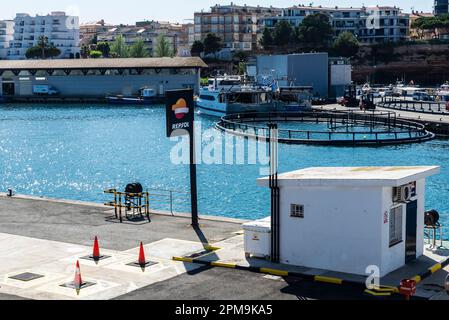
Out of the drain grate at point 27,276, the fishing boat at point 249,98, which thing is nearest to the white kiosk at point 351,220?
the drain grate at point 27,276

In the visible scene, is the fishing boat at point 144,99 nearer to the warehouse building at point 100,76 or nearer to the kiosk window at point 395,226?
the warehouse building at point 100,76

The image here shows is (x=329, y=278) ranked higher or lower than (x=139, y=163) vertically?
higher

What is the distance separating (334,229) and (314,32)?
15410cm

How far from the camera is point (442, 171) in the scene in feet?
185

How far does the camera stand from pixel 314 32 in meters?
170

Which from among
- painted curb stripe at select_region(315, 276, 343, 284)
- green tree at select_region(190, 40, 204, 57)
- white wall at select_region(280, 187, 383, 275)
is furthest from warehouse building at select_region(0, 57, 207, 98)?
painted curb stripe at select_region(315, 276, 343, 284)

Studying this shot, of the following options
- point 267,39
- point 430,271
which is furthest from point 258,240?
point 267,39

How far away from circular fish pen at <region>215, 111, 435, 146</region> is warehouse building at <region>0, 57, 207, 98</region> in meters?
38.0

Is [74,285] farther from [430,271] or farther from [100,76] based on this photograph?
[100,76]

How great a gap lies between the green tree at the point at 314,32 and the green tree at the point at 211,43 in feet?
74.2

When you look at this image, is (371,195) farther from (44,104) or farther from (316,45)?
(316,45)

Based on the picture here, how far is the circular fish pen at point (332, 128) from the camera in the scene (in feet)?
240

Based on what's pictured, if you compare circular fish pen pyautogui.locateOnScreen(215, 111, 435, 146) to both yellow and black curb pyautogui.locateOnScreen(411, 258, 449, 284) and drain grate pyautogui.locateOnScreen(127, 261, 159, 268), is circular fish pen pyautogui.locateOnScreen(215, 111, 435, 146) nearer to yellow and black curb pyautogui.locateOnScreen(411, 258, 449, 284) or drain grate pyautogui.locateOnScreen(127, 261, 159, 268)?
yellow and black curb pyautogui.locateOnScreen(411, 258, 449, 284)

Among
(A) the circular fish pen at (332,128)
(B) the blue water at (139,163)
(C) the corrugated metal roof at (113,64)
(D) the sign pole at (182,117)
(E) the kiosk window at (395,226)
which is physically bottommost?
(B) the blue water at (139,163)
